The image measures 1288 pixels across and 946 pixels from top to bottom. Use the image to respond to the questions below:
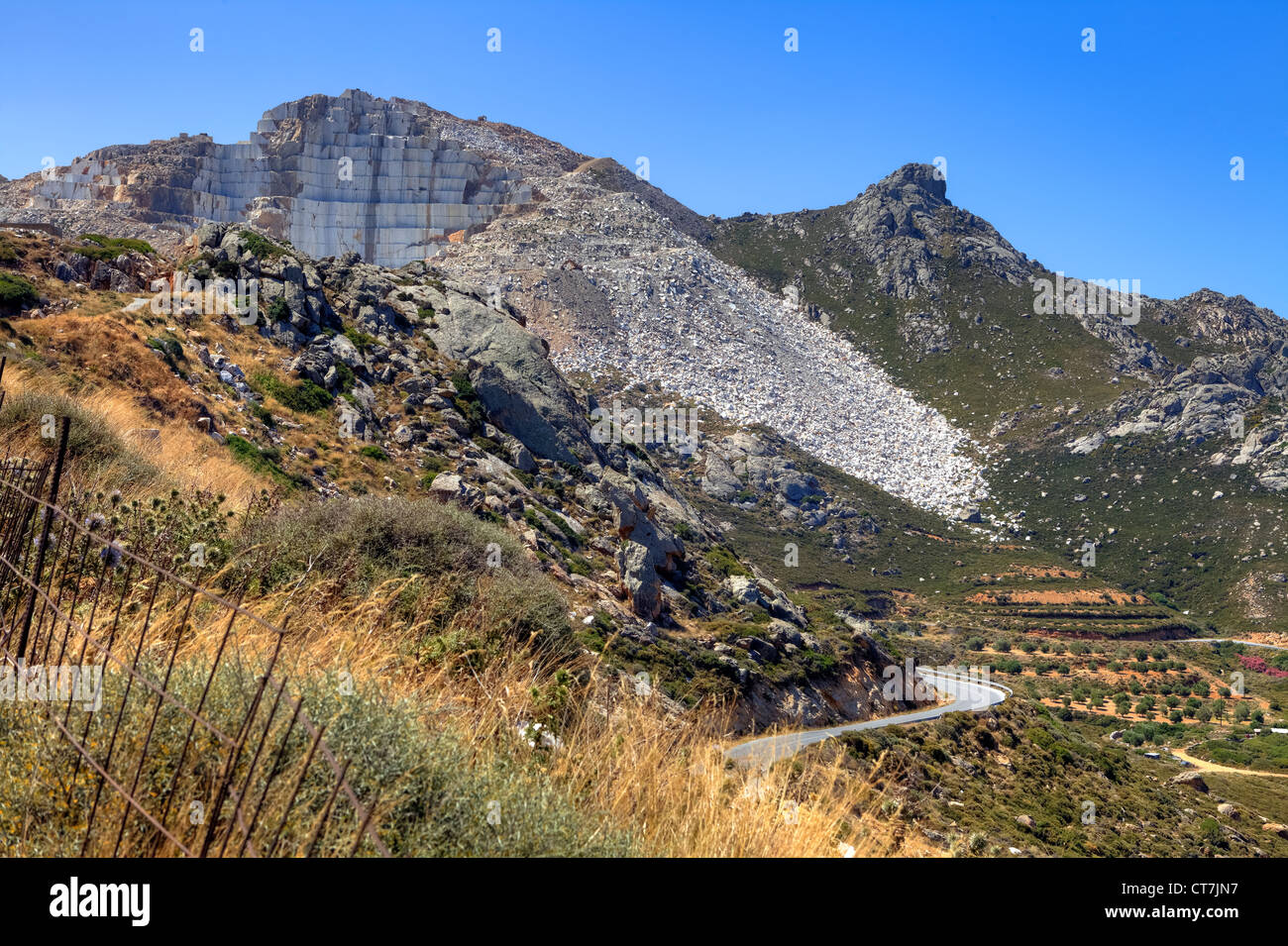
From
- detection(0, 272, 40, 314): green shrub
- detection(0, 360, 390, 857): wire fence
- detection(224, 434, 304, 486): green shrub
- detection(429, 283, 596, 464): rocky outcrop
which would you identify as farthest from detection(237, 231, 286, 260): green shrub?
detection(0, 360, 390, 857): wire fence

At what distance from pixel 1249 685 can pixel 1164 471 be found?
→ 1097 inches

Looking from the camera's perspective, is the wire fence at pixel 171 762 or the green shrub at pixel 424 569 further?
the green shrub at pixel 424 569

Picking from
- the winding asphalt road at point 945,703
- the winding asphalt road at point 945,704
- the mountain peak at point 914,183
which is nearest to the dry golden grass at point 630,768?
the winding asphalt road at point 945,704

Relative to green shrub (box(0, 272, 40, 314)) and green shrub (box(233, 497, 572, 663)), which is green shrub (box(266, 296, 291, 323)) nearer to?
green shrub (box(0, 272, 40, 314))

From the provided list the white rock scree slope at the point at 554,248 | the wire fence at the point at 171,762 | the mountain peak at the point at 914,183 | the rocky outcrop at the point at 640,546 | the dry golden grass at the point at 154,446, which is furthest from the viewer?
the mountain peak at the point at 914,183

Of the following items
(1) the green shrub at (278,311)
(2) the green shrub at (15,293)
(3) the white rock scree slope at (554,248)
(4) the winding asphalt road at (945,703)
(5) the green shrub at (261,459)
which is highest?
(3) the white rock scree slope at (554,248)

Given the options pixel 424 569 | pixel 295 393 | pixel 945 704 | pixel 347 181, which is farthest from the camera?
pixel 347 181

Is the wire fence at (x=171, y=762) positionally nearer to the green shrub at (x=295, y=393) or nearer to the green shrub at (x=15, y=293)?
the green shrub at (x=15, y=293)

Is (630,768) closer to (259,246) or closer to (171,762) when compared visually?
(171,762)

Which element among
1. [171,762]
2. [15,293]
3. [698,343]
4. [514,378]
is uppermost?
[698,343]

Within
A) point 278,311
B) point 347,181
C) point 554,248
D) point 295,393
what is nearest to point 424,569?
point 295,393
